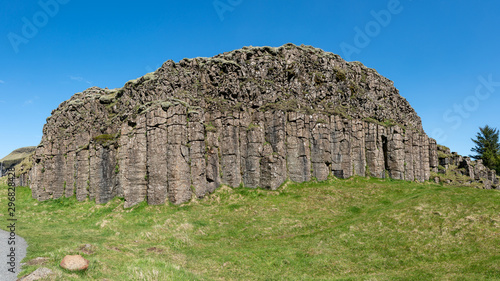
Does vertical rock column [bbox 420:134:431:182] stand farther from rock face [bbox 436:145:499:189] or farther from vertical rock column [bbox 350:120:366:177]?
vertical rock column [bbox 350:120:366:177]

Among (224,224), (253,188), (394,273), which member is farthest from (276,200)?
(394,273)

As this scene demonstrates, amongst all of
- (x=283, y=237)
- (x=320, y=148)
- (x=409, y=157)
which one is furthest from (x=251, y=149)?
(x=409, y=157)

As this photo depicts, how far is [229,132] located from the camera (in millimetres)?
49000

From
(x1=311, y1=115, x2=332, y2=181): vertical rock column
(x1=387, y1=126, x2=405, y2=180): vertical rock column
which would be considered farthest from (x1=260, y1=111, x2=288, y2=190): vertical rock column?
(x1=387, y1=126, x2=405, y2=180): vertical rock column

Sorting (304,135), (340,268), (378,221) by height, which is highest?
(304,135)

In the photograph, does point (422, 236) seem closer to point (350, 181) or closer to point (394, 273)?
point (394, 273)

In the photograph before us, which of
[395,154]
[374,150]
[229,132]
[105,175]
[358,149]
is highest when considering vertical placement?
[229,132]

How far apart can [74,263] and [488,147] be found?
118 meters

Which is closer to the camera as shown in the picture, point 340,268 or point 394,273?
point 394,273

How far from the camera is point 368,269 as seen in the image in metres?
22.8

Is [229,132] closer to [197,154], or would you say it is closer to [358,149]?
[197,154]

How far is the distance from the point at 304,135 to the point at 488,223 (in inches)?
1184

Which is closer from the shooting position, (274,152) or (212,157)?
(212,157)

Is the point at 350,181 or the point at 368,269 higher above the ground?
the point at 350,181
